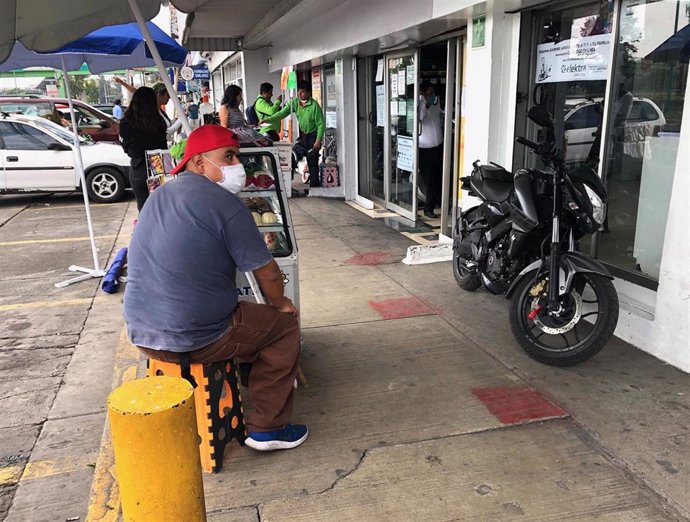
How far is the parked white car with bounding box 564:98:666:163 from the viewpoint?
413cm

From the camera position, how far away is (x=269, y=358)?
9.82ft

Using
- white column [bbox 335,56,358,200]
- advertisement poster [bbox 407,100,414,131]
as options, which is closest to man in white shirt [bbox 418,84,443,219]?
advertisement poster [bbox 407,100,414,131]

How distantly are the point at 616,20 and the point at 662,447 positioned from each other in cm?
298

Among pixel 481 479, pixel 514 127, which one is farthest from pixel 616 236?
pixel 481 479

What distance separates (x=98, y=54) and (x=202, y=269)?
13.3ft

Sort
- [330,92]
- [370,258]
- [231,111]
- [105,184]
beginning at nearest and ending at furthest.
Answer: [370,258] → [231,111] → [105,184] → [330,92]

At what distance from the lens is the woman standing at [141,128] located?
5992 millimetres

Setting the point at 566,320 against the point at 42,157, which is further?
the point at 42,157

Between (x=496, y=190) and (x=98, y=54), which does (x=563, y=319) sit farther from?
(x=98, y=54)

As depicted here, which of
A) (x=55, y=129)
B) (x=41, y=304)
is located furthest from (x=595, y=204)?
(x=55, y=129)

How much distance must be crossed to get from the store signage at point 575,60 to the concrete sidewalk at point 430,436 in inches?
79.3

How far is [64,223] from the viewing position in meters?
9.18

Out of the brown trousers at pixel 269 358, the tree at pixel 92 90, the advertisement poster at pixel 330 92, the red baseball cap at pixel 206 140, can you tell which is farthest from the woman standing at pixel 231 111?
the tree at pixel 92 90

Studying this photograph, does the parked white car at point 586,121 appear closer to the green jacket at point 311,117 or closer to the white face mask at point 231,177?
the white face mask at point 231,177
